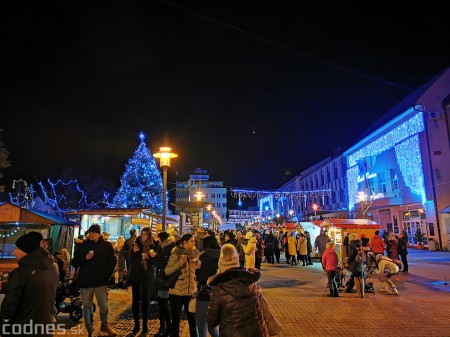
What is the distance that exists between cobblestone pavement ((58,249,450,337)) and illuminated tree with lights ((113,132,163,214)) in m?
23.7

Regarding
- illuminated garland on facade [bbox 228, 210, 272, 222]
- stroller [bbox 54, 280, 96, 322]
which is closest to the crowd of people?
stroller [bbox 54, 280, 96, 322]

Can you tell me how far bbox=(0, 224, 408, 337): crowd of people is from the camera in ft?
11.0

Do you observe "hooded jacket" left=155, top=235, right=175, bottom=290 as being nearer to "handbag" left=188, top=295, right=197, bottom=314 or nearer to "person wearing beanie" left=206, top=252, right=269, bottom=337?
"handbag" left=188, top=295, right=197, bottom=314

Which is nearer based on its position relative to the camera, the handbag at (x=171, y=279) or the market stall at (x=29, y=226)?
the handbag at (x=171, y=279)

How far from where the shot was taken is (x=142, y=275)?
647cm

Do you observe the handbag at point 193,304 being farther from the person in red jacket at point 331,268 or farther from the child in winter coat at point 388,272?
the child in winter coat at point 388,272

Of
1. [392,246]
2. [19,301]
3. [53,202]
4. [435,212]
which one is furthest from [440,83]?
[53,202]

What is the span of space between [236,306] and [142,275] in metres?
3.64

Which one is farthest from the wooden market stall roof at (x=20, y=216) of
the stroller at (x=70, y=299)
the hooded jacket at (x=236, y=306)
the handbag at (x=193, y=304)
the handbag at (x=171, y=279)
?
the hooded jacket at (x=236, y=306)

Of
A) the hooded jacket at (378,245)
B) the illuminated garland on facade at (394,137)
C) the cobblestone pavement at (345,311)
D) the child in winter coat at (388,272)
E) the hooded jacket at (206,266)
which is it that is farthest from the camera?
the illuminated garland on facade at (394,137)

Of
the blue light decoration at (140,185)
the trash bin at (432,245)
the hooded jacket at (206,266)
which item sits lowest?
the trash bin at (432,245)

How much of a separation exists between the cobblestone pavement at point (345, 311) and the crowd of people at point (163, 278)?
665 millimetres

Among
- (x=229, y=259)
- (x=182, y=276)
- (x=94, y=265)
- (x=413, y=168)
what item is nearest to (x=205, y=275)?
(x=182, y=276)

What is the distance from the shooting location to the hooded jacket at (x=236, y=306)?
3.32m
